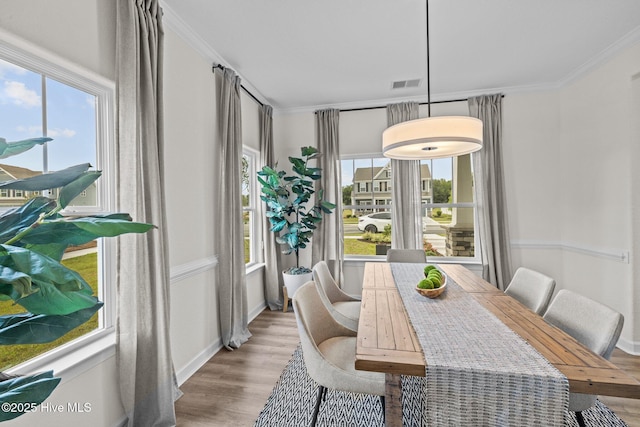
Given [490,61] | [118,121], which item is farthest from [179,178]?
[490,61]

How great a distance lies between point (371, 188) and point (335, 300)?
2.03 meters

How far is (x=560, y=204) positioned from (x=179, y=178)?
4332mm

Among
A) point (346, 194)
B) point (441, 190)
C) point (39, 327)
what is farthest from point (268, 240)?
point (39, 327)

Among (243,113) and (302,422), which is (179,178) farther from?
(302,422)

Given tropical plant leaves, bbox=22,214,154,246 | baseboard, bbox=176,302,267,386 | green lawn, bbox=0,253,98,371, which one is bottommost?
baseboard, bbox=176,302,267,386

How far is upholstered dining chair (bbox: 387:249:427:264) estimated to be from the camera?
3.32 m

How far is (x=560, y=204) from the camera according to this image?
352 cm

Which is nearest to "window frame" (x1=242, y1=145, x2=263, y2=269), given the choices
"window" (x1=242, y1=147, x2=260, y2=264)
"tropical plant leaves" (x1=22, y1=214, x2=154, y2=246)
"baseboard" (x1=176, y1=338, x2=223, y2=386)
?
"window" (x1=242, y1=147, x2=260, y2=264)

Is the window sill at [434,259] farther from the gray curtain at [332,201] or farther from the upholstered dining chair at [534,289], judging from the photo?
the upholstered dining chair at [534,289]

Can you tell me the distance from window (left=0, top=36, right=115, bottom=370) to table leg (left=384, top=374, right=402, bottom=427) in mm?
1657

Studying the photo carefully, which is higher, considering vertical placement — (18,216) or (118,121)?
(118,121)

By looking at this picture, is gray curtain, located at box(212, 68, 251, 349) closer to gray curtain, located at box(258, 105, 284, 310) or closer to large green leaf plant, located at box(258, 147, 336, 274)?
large green leaf plant, located at box(258, 147, 336, 274)

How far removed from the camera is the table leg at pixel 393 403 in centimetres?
124

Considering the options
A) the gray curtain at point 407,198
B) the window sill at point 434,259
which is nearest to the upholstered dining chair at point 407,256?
the gray curtain at point 407,198
